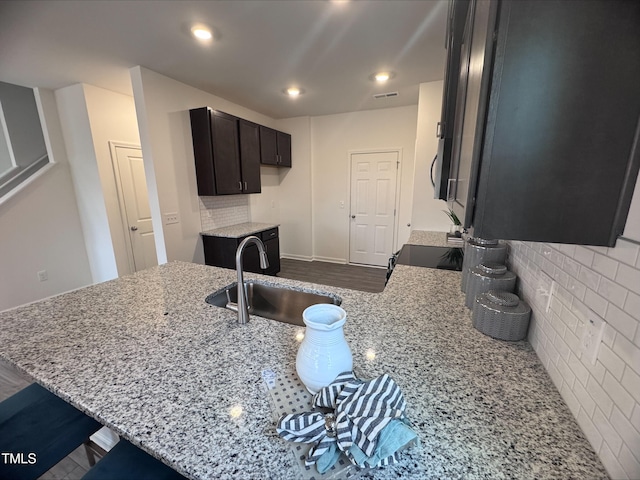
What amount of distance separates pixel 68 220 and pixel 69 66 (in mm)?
1919

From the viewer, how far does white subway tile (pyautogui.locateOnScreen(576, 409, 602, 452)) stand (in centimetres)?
54

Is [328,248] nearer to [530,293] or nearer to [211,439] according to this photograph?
[530,293]

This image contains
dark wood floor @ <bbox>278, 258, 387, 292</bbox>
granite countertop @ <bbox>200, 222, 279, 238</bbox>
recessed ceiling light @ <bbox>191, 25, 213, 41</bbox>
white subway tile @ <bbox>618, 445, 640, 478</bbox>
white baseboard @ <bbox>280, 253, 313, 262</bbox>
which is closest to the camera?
white subway tile @ <bbox>618, 445, 640, 478</bbox>

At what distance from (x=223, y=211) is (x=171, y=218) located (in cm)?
86

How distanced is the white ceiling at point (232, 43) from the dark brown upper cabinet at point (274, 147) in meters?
0.82

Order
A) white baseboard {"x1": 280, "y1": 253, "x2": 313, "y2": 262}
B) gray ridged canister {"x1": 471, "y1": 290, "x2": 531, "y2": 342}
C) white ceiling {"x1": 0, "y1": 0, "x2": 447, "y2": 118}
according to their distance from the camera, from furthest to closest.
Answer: white baseboard {"x1": 280, "y1": 253, "x2": 313, "y2": 262} → white ceiling {"x1": 0, "y1": 0, "x2": 447, "y2": 118} → gray ridged canister {"x1": 471, "y1": 290, "x2": 531, "y2": 342}

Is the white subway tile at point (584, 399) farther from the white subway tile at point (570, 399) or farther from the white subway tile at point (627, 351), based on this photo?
the white subway tile at point (627, 351)

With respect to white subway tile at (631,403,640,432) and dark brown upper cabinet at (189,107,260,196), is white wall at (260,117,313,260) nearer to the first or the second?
dark brown upper cabinet at (189,107,260,196)

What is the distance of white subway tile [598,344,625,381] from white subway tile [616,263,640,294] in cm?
15

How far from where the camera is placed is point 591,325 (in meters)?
0.60

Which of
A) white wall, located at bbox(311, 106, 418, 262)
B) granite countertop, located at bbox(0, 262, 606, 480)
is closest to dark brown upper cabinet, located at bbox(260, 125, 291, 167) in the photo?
white wall, located at bbox(311, 106, 418, 262)

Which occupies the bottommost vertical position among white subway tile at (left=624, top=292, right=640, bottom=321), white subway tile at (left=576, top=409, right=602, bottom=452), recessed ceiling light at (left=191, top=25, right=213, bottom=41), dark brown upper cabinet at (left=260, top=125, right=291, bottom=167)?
white subway tile at (left=576, top=409, right=602, bottom=452)

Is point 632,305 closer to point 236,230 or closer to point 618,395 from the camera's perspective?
point 618,395

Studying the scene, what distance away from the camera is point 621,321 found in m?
0.51
